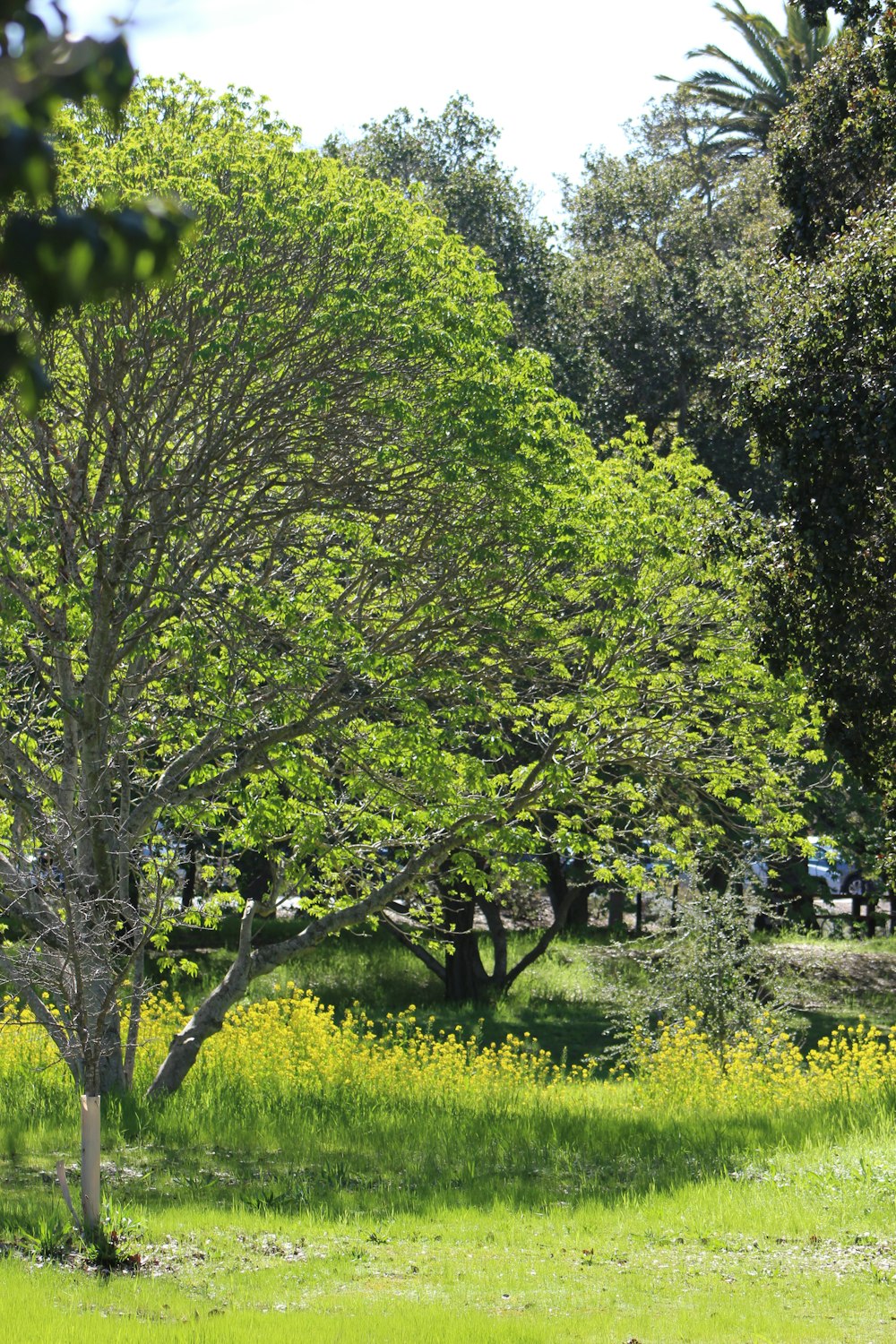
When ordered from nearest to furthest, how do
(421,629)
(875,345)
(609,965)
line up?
(875,345) < (421,629) < (609,965)

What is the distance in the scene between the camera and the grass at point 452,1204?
616cm

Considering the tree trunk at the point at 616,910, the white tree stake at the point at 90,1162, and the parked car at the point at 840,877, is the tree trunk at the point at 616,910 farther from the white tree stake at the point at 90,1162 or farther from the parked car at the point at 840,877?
the white tree stake at the point at 90,1162

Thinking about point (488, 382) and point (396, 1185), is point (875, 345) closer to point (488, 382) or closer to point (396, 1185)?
point (488, 382)

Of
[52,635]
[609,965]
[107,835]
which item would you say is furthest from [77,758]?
[609,965]

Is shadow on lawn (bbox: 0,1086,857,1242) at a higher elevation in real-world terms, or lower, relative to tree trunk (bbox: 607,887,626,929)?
lower

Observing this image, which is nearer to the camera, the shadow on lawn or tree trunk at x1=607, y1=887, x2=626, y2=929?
Result: the shadow on lawn

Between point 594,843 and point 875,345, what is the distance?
5.04 m

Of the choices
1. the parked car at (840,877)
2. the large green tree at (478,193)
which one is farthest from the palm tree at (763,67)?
the parked car at (840,877)

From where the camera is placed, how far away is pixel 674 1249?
7.88 metres

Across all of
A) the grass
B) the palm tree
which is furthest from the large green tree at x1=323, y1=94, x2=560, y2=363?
the grass

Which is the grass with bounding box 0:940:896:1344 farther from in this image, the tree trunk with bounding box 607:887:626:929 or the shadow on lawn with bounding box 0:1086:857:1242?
the tree trunk with bounding box 607:887:626:929

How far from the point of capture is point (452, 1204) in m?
8.95

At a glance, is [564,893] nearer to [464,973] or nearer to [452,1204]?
[464,973]

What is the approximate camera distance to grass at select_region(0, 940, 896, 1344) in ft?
20.2
